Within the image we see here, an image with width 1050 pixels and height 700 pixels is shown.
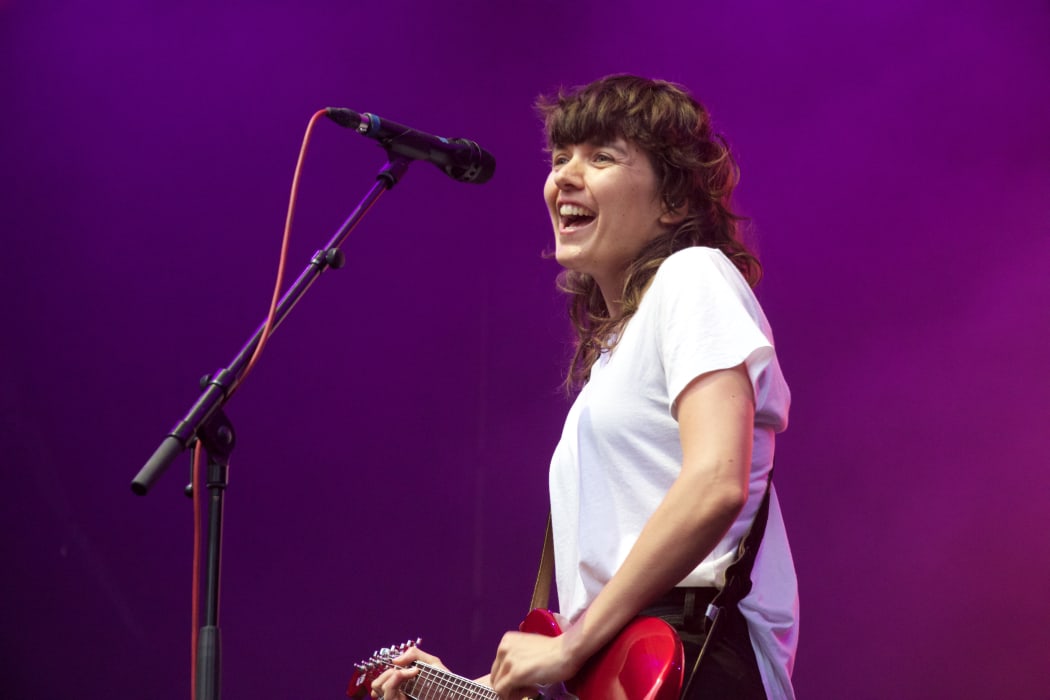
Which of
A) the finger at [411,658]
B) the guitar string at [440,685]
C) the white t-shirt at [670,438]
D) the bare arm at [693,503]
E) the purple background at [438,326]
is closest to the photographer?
the bare arm at [693,503]

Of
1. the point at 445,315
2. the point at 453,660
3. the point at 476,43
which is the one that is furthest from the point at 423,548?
the point at 476,43

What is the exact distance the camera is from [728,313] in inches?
58.4

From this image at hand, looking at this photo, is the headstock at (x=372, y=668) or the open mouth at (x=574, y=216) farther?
the headstock at (x=372, y=668)

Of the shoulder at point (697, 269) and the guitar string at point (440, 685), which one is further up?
the shoulder at point (697, 269)

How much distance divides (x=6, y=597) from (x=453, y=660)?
4.66 ft

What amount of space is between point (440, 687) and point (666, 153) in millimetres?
1124

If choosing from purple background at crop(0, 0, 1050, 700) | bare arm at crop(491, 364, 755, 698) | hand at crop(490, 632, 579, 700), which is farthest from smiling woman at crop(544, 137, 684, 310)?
purple background at crop(0, 0, 1050, 700)

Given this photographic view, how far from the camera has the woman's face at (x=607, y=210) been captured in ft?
6.20

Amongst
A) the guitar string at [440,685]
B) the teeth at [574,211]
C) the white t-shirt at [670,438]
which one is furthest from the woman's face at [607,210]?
the guitar string at [440,685]

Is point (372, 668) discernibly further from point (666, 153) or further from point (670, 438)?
point (666, 153)

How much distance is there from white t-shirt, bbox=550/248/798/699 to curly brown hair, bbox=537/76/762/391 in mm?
192

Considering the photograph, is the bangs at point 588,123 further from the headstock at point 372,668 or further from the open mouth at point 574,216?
the headstock at point 372,668

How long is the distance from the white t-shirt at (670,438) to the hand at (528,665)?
0.10 m

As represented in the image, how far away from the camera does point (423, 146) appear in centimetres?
204
